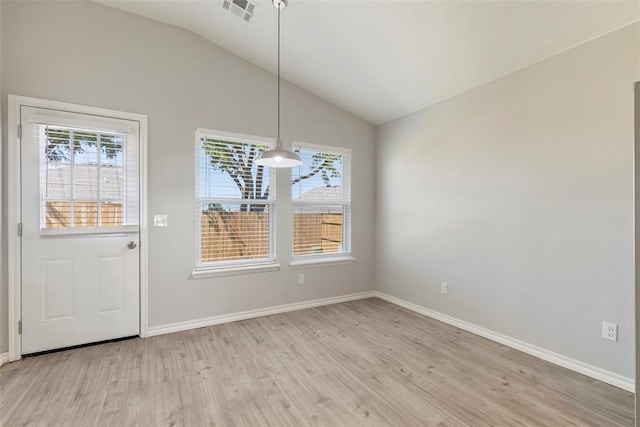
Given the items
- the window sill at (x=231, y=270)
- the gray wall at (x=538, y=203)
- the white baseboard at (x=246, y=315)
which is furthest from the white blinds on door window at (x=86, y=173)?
the gray wall at (x=538, y=203)

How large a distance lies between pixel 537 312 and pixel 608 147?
1.50 meters

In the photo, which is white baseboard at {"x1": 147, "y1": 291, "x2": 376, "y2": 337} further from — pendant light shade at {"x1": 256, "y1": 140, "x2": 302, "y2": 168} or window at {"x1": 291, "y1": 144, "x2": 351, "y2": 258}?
pendant light shade at {"x1": 256, "y1": 140, "x2": 302, "y2": 168}

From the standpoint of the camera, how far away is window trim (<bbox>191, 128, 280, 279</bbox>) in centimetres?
344

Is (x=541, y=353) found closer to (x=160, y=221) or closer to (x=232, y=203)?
(x=232, y=203)

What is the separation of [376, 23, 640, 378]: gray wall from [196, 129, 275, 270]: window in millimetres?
2000

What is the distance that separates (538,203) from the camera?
8.93 feet

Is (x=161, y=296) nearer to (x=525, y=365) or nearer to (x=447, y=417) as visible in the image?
(x=447, y=417)

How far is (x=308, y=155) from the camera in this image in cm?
420

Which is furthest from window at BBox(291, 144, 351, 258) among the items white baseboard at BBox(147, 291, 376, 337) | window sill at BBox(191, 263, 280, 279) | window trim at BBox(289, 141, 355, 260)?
white baseboard at BBox(147, 291, 376, 337)

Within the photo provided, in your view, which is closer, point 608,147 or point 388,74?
point 608,147

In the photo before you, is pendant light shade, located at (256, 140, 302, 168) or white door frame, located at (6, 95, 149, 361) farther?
white door frame, located at (6, 95, 149, 361)

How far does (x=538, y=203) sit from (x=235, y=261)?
327cm

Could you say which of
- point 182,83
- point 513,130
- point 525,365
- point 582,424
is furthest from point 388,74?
point 582,424

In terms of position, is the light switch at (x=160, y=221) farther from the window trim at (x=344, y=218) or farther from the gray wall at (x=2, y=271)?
the window trim at (x=344, y=218)
